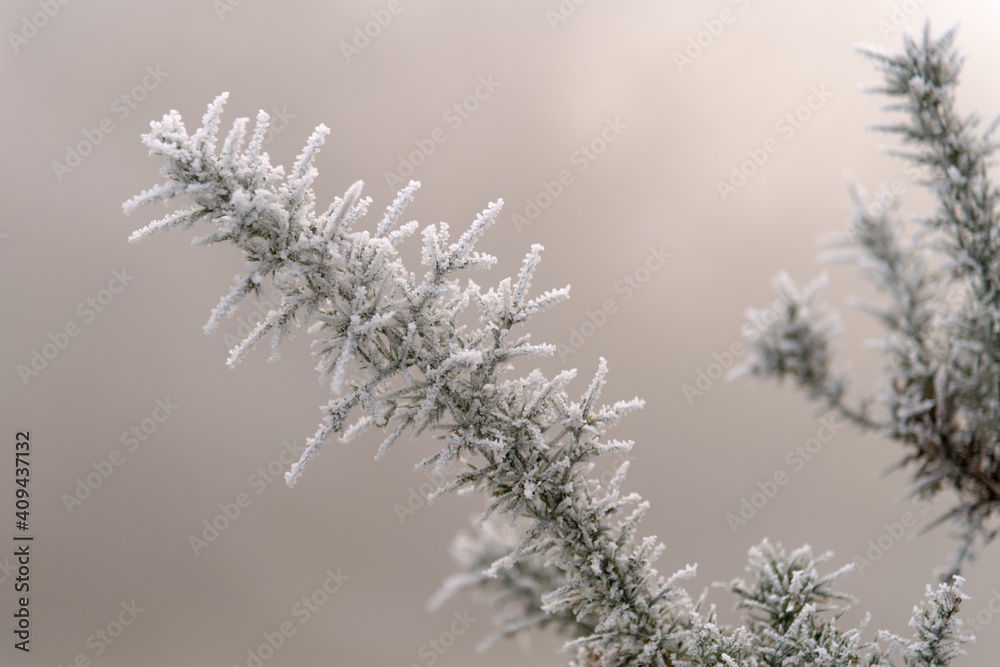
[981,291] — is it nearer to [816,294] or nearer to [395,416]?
[816,294]

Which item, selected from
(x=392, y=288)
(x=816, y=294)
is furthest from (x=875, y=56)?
(x=392, y=288)

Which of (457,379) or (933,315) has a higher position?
(933,315)

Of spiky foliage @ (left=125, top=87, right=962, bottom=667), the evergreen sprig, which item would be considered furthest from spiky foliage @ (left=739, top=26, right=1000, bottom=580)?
spiky foliage @ (left=125, top=87, right=962, bottom=667)

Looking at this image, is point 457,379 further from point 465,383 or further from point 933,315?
point 933,315

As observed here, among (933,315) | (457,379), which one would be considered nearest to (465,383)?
(457,379)

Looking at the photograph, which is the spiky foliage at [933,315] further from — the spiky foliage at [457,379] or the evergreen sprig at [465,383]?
the spiky foliage at [457,379]
